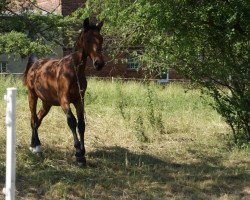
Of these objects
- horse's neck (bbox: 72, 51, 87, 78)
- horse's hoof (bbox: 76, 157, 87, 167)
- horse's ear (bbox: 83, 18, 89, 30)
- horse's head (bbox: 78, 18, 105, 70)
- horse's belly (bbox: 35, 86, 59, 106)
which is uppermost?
horse's ear (bbox: 83, 18, 89, 30)

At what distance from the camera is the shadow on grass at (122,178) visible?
6254 mm

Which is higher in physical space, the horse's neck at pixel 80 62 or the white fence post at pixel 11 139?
the horse's neck at pixel 80 62

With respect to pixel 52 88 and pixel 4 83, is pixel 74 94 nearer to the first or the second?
pixel 52 88

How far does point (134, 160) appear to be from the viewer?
803cm

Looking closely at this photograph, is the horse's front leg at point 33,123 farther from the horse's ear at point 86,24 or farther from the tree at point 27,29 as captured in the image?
the horse's ear at point 86,24

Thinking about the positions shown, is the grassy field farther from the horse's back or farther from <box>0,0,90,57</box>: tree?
<box>0,0,90,57</box>: tree

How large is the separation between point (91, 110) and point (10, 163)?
9176mm

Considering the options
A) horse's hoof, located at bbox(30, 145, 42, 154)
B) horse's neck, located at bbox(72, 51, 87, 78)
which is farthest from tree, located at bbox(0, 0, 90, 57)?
horse's hoof, located at bbox(30, 145, 42, 154)

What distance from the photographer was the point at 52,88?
7781 mm

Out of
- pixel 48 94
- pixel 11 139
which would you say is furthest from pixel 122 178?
pixel 11 139

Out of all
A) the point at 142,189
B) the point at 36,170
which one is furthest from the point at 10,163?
the point at 36,170

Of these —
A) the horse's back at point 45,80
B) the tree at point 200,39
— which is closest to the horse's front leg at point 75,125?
the horse's back at point 45,80

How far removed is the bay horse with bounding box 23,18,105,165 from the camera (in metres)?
7.10

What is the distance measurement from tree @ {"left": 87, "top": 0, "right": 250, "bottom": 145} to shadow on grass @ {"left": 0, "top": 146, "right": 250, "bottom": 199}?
4.35 ft
